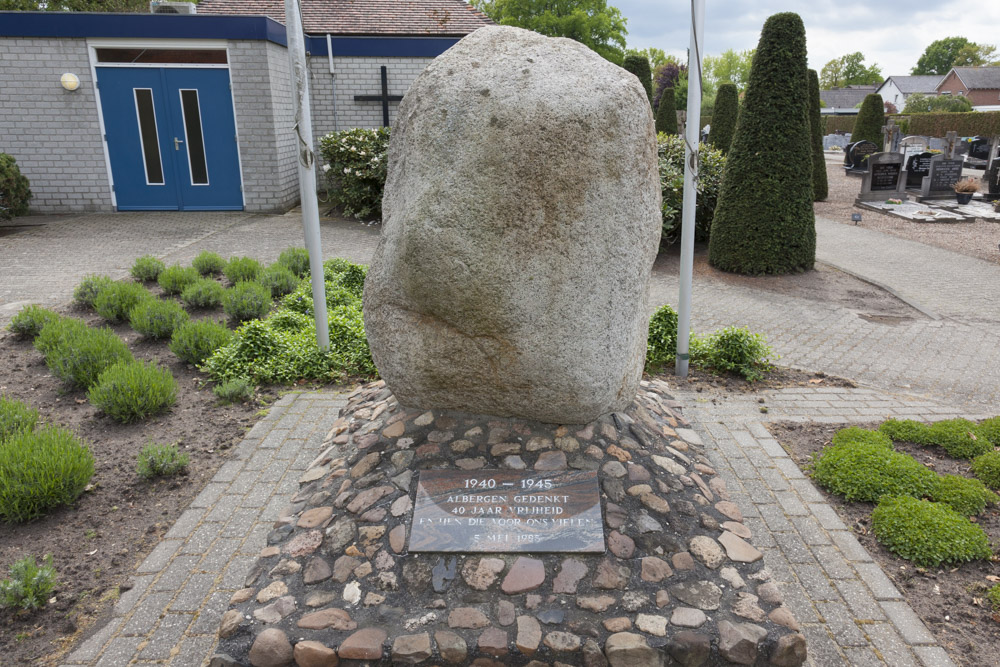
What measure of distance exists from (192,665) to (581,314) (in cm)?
239

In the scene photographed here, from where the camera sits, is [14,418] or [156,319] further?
[156,319]

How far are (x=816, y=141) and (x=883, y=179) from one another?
2.10m

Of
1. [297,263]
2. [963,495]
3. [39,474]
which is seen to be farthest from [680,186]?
[39,474]

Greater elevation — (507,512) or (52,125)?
(52,125)

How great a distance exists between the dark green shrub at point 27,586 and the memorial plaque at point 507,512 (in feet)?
6.18

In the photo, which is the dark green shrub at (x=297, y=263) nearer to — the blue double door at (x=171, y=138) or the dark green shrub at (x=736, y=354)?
the dark green shrub at (x=736, y=354)

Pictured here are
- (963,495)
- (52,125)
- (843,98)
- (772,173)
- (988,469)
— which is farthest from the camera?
(843,98)

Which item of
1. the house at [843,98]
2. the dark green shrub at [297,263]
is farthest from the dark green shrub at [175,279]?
the house at [843,98]

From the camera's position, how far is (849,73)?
281 ft

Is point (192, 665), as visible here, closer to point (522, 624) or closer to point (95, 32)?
point (522, 624)

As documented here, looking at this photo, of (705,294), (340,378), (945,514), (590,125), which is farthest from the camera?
(705,294)

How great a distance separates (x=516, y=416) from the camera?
371 centimetres

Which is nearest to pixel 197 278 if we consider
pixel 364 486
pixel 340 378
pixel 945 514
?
pixel 340 378

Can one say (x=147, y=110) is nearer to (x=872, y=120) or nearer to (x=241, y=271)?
(x=241, y=271)
